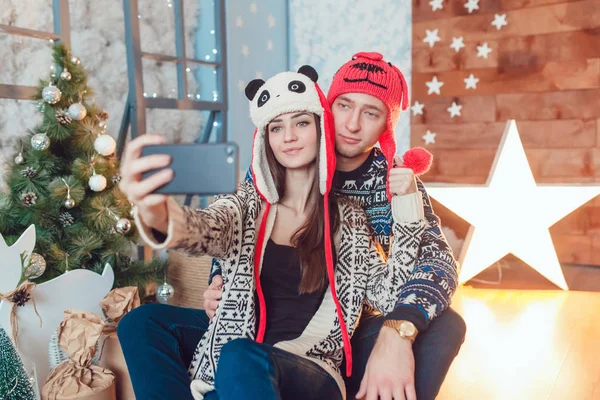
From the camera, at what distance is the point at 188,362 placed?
1150 millimetres

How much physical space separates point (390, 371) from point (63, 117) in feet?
3.70

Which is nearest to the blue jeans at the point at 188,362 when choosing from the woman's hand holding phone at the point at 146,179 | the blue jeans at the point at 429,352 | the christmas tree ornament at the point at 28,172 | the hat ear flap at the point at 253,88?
the blue jeans at the point at 429,352

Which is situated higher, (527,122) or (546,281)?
(527,122)

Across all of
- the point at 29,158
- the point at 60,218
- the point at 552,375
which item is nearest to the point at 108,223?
the point at 60,218

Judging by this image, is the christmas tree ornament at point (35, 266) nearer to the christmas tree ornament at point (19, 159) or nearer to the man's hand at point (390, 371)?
the christmas tree ornament at point (19, 159)

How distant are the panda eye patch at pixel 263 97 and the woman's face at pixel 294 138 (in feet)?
0.14

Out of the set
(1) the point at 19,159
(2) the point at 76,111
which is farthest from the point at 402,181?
(1) the point at 19,159

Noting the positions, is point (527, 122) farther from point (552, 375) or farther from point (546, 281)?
point (552, 375)

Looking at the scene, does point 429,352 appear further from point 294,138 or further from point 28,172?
point 28,172

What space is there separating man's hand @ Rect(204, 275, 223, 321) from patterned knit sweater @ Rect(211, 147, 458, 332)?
5 cm

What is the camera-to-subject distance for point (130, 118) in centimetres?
230

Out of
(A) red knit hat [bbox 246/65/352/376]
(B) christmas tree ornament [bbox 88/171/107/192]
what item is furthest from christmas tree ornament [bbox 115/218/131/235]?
(A) red knit hat [bbox 246/65/352/376]

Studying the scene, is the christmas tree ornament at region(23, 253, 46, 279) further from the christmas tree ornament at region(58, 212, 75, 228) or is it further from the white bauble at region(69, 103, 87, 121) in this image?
the white bauble at region(69, 103, 87, 121)

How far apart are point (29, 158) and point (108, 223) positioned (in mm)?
280
